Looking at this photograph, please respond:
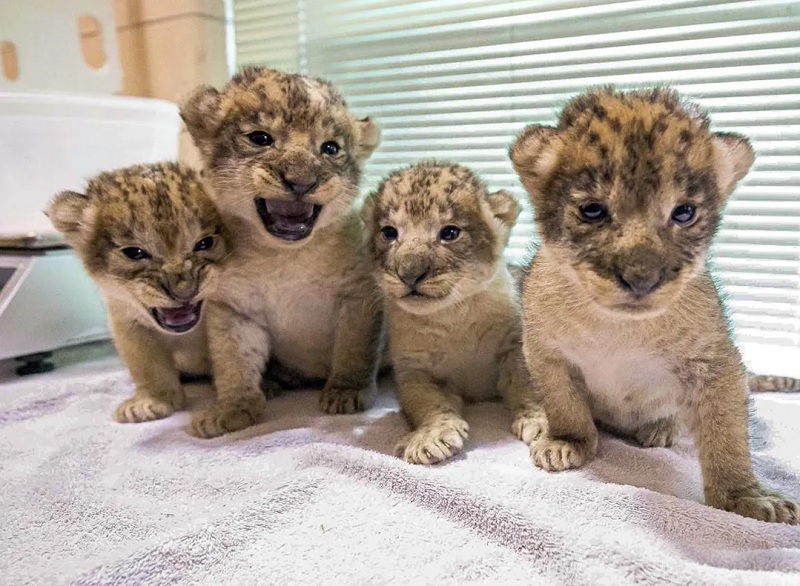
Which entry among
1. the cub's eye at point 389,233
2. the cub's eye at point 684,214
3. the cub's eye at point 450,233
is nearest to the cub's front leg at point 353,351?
the cub's eye at point 389,233

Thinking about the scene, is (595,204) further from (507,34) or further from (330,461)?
(507,34)

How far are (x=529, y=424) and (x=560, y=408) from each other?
0.53ft

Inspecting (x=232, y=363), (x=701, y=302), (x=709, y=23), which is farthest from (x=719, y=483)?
(x=709, y=23)

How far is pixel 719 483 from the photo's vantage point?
4.20 ft

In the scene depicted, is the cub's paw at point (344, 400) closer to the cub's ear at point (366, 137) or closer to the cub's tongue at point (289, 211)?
the cub's tongue at point (289, 211)

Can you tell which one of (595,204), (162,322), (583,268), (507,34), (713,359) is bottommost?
(162,322)

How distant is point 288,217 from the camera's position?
1820mm

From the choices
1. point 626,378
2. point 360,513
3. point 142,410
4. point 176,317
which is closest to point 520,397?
point 626,378

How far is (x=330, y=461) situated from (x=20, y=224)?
1.65 m

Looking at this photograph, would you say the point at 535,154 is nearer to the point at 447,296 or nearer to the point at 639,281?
the point at 639,281

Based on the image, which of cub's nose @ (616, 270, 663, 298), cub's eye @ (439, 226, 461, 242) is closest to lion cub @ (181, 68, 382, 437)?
cub's eye @ (439, 226, 461, 242)

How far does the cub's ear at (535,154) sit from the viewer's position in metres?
1.30

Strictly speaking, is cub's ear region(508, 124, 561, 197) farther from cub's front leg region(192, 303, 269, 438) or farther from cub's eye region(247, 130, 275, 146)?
cub's front leg region(192, 303, 269, 438)

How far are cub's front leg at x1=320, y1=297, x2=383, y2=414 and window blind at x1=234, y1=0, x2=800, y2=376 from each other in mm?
598
